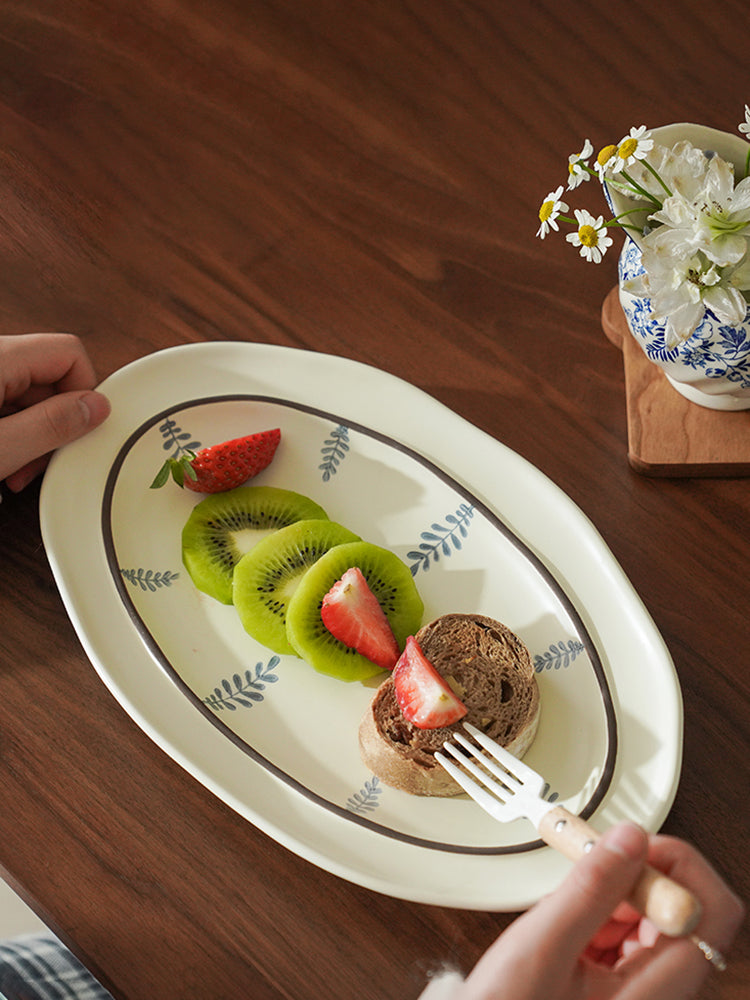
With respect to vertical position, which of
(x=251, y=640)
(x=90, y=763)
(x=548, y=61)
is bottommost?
(x=90, y=763)

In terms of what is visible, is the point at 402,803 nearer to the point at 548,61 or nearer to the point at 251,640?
the point at 251,640

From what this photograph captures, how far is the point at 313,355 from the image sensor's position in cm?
132

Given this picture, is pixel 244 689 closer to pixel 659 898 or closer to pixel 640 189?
pixel 659 898

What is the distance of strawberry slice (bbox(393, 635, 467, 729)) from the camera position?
3.34ft

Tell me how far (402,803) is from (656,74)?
1398 millimetres

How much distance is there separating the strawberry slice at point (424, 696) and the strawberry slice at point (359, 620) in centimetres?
6

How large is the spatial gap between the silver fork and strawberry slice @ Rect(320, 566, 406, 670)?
5.7 inches

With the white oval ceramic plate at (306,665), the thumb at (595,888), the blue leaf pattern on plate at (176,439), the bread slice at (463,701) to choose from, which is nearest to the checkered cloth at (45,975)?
the white oval ceramic plate at (306,665)

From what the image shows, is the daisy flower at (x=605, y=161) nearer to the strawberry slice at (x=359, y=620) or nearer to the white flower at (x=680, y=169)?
the white flower at (x=680, y=169)

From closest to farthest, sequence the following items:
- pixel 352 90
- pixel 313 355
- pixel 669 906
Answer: pixel 669 906, pixel 313 355, pixel 352 90

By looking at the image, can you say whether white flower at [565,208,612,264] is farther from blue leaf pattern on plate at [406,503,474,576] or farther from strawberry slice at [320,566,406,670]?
strawberry slice at [320,566,406,670]

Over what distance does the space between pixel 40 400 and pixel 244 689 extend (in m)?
0.53

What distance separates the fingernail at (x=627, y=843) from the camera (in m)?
0.73

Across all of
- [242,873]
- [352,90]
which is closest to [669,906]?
[242,873]
